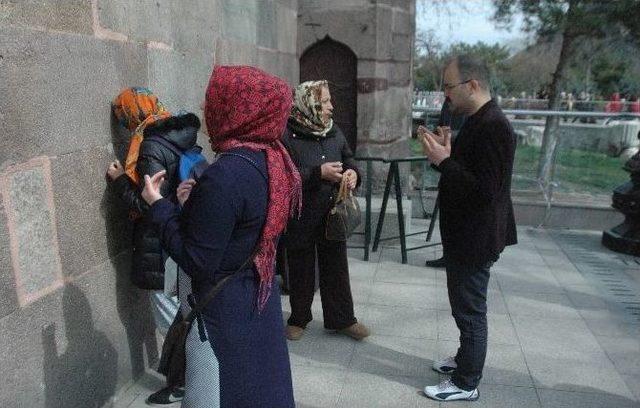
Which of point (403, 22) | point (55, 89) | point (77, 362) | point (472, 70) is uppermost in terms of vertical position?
point (403, 22)

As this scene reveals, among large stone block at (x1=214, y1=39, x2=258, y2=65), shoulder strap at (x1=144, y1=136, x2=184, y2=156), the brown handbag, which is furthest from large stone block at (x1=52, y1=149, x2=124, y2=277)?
large stone block at (x1=214, y1=39, x2=258, y2=65)

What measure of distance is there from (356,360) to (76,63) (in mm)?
2366

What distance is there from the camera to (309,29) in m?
6.04

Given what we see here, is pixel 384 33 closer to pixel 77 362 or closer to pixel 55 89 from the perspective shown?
pixel 55 89

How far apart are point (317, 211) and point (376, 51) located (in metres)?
2.98

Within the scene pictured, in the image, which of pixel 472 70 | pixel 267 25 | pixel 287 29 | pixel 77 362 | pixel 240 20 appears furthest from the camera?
pixel 287 29

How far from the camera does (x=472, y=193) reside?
8.87ft

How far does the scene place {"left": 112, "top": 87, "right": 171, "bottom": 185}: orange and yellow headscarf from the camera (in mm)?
2717

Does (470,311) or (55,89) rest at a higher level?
(55,89)

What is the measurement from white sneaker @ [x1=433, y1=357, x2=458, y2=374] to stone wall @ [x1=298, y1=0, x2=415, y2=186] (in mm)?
3178

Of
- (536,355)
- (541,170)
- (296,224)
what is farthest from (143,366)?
(541,170)

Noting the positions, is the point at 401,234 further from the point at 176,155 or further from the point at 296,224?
Result: the point at 176,155

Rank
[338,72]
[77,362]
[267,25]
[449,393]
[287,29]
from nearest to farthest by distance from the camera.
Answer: [77,362], [449,393], [267,25], [287,29], [338,72]

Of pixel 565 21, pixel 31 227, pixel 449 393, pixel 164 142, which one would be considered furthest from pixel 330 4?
pixel 565 21
